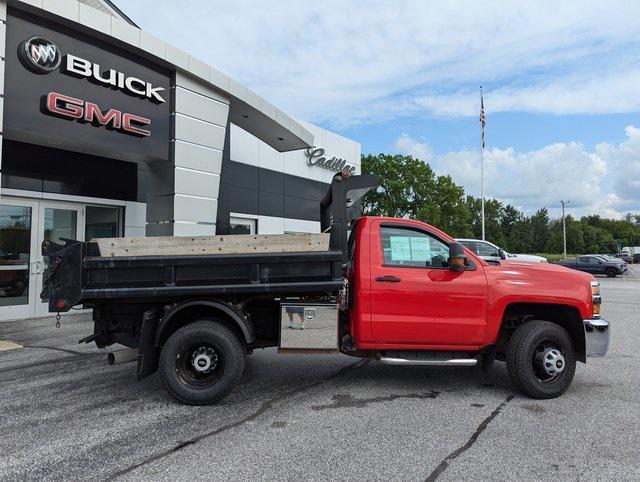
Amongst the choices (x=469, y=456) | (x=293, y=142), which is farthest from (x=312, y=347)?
(x=293, y=142)

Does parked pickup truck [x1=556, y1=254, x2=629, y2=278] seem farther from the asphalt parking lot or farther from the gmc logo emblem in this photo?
the gmc logo emblem

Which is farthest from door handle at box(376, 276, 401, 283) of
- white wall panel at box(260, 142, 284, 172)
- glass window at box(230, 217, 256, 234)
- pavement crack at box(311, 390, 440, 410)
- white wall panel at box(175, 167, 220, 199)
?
white wall panel at box(260, 142, 284, 172)

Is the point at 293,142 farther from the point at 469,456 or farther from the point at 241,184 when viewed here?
the point at 469,456

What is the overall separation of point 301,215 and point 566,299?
1453cm

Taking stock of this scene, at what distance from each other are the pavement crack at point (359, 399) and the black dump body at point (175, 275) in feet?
3.79

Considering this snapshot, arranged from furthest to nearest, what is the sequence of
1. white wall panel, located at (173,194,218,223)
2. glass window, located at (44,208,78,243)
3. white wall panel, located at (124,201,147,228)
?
1. white wall panel, located at (124,201,147,228)
2. white wall panel, located at (173,194,218,223)
3. glass window, located at (44,208,78,243)

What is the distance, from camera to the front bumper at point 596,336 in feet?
17.1

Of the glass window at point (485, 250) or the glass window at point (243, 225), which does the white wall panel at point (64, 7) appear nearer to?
the glass window at point (243, 225)

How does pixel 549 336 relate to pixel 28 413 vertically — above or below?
above

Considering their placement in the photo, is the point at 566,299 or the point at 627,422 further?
the point at 566,299

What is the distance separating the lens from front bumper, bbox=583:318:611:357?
17.1ft

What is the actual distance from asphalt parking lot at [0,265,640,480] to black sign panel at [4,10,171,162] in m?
4.82

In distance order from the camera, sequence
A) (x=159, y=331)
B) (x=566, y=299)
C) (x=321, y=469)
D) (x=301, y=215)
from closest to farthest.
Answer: (x=321, y=469) → (x=159, y=331) → (x=566, y=299) → (x=301, y=215)

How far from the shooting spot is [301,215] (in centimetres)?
1923
